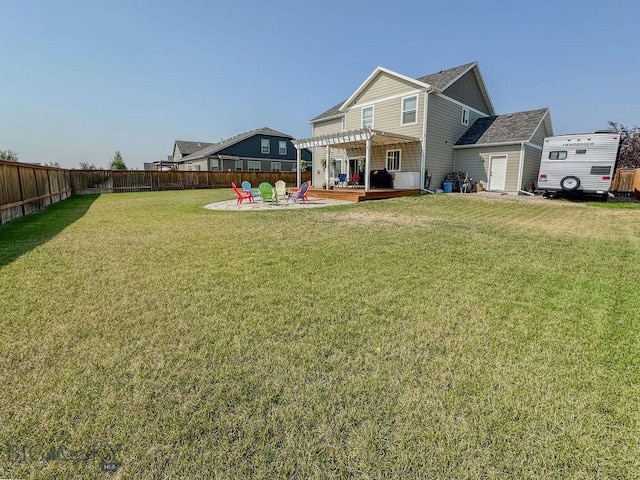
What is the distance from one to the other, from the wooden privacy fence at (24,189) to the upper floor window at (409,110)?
16.4 meters

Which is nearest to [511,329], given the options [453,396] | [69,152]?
[453,396]

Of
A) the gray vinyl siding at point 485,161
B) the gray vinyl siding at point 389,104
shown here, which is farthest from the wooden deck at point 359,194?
the gray vinyl siding at point 485,161

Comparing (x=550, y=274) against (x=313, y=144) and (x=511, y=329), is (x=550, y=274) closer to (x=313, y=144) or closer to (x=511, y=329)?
(x=511, y=329)

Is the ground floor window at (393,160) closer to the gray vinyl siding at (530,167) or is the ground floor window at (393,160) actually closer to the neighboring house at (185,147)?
the gray vinyl siding at (530,167)

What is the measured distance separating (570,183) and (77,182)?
27.7m

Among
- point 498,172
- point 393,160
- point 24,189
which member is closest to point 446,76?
point 393,160

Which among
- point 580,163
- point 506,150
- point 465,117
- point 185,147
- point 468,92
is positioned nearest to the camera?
point 580,163

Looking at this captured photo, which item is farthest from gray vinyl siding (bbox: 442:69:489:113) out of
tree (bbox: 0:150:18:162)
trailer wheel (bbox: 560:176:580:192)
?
tree (bbox: 0:150:18:162)

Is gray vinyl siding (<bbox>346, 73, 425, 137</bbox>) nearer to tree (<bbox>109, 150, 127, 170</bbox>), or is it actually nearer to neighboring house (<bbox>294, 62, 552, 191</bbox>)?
neighboring house (<bbox>294, 62, 552, 191</bbox>)

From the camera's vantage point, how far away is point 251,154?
3641 cm

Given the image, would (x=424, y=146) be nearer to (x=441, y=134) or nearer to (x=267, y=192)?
(x=441, y=134)

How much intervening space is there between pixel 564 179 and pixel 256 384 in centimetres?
1633

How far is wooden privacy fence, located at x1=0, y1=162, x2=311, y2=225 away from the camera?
917cm

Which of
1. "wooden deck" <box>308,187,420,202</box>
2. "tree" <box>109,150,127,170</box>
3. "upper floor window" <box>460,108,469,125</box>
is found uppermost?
"upper floor window" <box>460,108,469,125</box>
